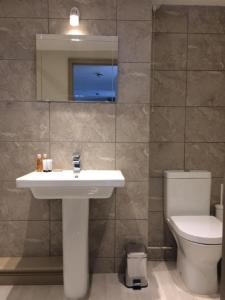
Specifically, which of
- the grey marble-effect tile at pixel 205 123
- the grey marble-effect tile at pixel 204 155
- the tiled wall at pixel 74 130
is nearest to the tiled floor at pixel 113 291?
the tiled wall at pixel 74 130

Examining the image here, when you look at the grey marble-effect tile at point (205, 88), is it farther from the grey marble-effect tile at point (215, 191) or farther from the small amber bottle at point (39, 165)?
the small amber bottle at point (39, 165)

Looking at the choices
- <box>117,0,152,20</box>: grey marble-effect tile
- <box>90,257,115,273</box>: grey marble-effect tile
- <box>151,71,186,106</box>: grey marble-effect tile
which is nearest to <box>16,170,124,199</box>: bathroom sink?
<box>90,257,115,273</box>: grey marble-effect tile

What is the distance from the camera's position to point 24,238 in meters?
2.20

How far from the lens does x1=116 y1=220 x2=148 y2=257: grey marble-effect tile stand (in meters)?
2.19

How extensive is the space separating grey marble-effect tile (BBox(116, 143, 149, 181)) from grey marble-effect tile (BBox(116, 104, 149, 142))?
0.18 feet

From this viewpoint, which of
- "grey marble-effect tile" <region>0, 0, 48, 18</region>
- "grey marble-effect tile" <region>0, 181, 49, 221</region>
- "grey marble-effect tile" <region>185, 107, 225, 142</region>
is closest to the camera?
"grey marble-effect tile" <region>0, 0, 48, 18</region>

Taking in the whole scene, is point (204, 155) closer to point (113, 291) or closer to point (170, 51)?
point (170, 51)

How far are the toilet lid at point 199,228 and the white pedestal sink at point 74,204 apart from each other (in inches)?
23.9

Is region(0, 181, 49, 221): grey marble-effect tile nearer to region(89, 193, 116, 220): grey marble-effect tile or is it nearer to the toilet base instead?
region(89, 193, 116, 220): grey marble-effect tile

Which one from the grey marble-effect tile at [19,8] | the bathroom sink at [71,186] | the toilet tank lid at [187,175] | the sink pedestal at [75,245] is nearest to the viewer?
the bathroom sink at [71,186]

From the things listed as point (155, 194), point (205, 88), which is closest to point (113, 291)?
point (155, 194)

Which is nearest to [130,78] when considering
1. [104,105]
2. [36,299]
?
[104,105]

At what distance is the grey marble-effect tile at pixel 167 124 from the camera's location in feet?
7.79

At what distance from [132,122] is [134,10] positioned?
33.9 inches
